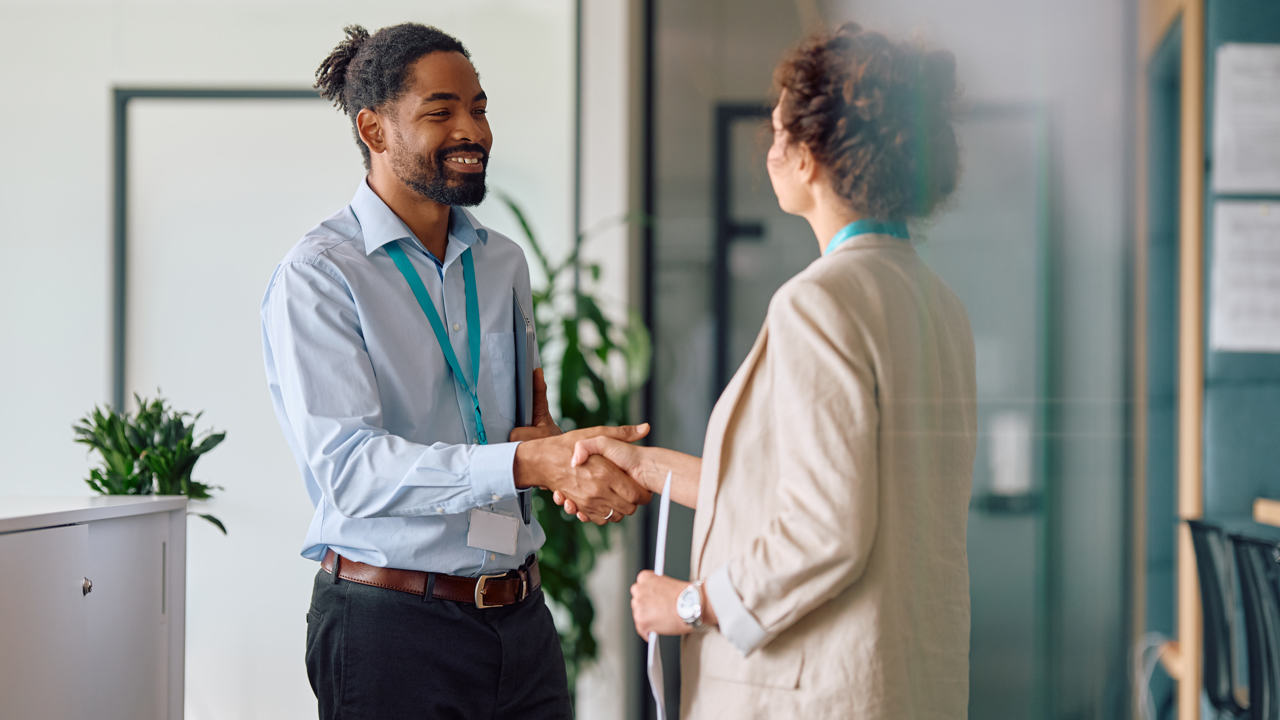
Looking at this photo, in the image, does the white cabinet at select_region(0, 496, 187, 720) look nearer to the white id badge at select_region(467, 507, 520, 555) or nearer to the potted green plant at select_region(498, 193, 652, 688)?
the white id badge at select_region(467, 507, 520, 555)

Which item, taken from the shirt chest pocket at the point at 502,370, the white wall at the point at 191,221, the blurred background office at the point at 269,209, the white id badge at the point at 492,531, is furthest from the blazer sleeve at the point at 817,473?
the white wall at the point at 191,221

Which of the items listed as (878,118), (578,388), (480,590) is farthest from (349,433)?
(578,388)

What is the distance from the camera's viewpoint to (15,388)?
10.1 feet

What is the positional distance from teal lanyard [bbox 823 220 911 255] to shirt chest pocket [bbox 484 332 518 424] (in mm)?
680

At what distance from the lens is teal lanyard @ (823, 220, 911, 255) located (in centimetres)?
106

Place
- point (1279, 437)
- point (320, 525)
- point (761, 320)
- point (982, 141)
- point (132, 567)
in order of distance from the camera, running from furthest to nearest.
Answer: point (761, 320)
point (132, 567)
point (320, 525)
point (982, 141)
point (1279, 437)

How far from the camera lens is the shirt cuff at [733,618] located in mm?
1002

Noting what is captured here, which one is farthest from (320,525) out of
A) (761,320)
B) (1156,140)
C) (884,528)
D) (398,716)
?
(761,320)

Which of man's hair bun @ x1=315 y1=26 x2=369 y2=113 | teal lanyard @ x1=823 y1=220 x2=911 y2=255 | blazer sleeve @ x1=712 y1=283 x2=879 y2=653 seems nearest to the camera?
blazer sleeve @ x1=712 y1=283 x2=879 y2=653

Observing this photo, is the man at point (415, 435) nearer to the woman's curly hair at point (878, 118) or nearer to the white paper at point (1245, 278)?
the woman's curly hair at point (878, 118)

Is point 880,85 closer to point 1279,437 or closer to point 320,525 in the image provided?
point 1279,437

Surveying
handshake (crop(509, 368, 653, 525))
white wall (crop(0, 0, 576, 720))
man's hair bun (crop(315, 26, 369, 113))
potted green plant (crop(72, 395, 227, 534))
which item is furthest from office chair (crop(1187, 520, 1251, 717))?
white wall (crop(0, 0, 576, 720))

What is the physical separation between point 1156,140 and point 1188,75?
63 millimetres

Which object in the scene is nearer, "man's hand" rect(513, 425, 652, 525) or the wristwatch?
the wristwatch
